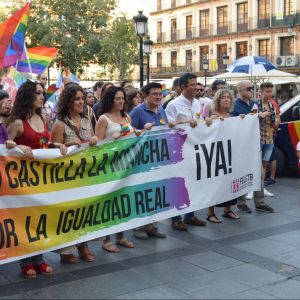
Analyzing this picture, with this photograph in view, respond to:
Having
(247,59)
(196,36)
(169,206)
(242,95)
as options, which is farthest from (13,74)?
(196,36)

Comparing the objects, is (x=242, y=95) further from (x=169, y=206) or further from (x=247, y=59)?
(x=247, y=59)

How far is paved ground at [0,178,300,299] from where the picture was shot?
4.44 meters

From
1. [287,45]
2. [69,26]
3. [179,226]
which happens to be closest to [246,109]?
[179,226]

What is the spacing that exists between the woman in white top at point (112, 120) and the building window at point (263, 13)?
40.4m

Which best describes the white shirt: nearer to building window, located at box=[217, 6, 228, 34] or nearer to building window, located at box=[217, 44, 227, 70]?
building window, located at box=[217, 44, 227, 70]

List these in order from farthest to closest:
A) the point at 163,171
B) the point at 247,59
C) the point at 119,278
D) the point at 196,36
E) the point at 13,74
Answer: the point at 196,36 → the point at 247,59 → the point at 13,74 → the point at 163,171 → the point at 119,278

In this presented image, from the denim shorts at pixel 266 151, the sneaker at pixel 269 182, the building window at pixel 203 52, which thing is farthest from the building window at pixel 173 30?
the denim shorts at pixel 266 151

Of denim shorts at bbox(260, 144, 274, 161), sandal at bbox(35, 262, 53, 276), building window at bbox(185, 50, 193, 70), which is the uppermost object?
building window at bbox(185, 50, 193, 70)

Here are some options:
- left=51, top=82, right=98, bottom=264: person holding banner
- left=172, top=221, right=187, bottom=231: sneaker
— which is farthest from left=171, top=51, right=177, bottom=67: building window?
left=51, top=82, right=98, bottom=264: person holding banner

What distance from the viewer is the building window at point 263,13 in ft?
144

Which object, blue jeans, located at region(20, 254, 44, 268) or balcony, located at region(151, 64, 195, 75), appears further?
balcony, located at region(151, 64, 195, 75)

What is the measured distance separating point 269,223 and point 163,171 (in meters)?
1.82

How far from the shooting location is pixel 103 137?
218 inches

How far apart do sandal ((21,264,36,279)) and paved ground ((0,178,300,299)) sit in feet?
0.26
